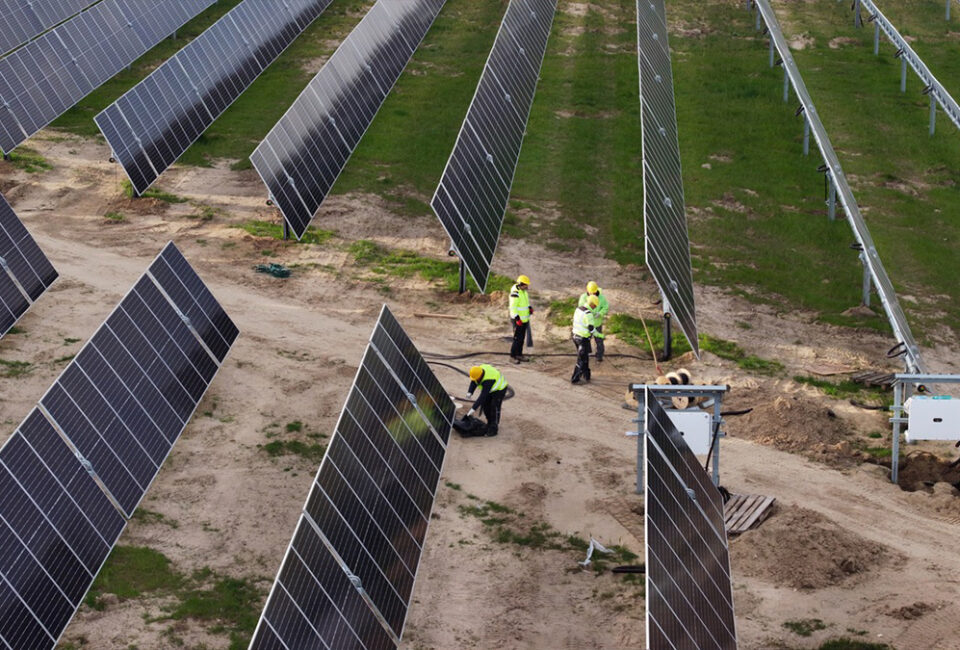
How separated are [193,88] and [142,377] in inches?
604

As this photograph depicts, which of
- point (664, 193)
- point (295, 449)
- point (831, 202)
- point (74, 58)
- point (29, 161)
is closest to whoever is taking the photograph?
point (295, 449)

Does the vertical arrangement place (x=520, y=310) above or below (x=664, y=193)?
above

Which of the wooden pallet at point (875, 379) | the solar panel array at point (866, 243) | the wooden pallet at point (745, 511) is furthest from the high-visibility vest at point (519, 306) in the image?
the solar panel array at point (866, 243)

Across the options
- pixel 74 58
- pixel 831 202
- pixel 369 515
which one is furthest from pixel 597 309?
pixel 74 58

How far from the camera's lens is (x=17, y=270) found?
84.6 ft

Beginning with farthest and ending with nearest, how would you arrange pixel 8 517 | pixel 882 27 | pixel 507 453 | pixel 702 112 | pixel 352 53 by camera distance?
pixel 882 27 → pixel 702 112 → pixel 352 53 → pixel 507 453 → pixel 8 517

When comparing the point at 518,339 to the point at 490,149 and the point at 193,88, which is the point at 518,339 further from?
the point at 193,88

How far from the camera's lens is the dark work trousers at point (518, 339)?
26.4 m

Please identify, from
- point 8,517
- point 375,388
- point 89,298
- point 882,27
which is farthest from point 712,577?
point 882,27

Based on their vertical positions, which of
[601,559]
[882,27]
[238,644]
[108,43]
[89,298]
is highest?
[108,43]

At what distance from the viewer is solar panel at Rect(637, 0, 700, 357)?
26734mm

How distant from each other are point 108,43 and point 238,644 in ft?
83.0

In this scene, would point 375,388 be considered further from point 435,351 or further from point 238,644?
point 435,351

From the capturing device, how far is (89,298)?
27828mm
